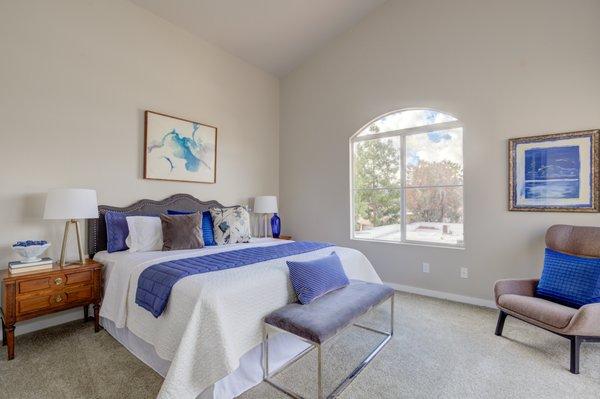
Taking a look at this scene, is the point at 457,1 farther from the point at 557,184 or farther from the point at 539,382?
the point at 539,382

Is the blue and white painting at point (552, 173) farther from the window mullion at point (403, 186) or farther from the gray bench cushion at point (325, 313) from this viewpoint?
the gray bench cushion at point (325, 313)

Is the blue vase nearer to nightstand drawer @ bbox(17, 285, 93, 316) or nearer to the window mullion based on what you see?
the window mullion

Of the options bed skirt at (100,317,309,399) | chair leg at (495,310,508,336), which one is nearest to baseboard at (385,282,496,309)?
chair leg at (495,310,508,336)

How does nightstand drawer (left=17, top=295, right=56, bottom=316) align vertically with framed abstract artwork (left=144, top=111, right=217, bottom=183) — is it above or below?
below

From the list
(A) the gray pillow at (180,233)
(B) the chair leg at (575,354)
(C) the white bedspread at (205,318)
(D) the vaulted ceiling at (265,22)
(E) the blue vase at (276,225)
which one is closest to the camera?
(C) the white bedspread at (205,318)

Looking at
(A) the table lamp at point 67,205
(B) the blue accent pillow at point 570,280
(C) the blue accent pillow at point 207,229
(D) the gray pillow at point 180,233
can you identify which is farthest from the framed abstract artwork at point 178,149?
(B) the blue accent pillow at point 570,280

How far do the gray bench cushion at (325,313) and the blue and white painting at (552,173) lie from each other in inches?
79.3

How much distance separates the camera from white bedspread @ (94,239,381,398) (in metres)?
1.70

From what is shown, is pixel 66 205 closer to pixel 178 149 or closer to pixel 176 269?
pixel 176 269

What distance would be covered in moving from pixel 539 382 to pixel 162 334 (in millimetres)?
2496

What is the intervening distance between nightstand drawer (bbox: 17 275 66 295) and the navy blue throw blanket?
2.73 ft

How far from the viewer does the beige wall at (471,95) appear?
295 centimetres

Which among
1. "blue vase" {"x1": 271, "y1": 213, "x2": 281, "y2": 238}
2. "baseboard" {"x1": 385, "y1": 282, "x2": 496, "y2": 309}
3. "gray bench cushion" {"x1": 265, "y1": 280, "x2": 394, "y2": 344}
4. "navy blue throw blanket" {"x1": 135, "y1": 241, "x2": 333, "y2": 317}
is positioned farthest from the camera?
"blue vase" {"x1": 271, "y1": 213, "x2": 281, "y2": 238}

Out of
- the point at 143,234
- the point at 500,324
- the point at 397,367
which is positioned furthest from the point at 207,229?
the point at 500,324
